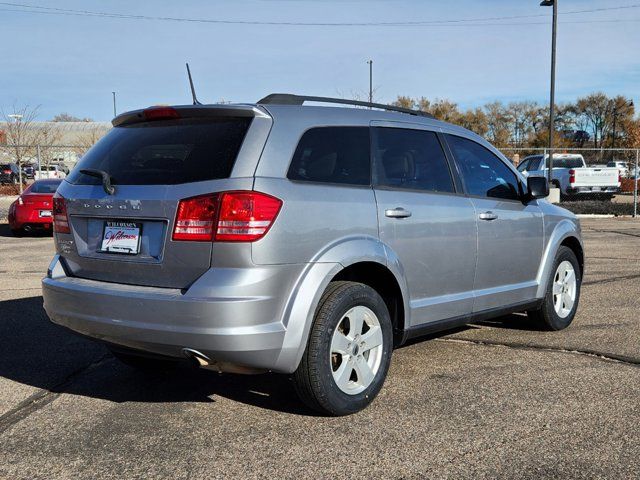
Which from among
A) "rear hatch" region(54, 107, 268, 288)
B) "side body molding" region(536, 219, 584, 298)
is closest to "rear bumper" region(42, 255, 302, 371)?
"rear hatch" region(54, 107, 268, 288)

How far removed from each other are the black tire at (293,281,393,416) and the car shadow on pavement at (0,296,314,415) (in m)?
0.25

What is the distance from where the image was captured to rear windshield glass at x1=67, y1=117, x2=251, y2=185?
12.1 ft

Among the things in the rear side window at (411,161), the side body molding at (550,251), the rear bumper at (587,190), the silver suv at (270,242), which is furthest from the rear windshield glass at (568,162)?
the silver suv at (270,242)

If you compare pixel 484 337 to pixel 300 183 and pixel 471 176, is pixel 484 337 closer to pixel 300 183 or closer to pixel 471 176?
pixel 471 176

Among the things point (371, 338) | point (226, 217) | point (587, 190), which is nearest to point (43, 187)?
point (371, 338)

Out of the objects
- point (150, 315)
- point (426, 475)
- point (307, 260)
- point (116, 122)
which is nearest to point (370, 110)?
point (307, 260)

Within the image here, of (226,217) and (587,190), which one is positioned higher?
(226,217)

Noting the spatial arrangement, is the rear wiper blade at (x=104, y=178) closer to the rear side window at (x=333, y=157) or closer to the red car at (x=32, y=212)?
the rear side window at (x=333, y=157)

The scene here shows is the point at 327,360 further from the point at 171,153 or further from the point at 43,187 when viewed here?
the point at 43,187

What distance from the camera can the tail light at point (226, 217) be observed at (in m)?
3.50

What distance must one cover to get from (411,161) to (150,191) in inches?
71.0

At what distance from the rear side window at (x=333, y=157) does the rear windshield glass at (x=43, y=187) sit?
12293 millimetres

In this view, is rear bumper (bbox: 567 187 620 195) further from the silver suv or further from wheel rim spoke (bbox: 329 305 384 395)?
wheel rim spoke (bbox: 329 305 384 395)

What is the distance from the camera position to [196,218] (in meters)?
3.56
